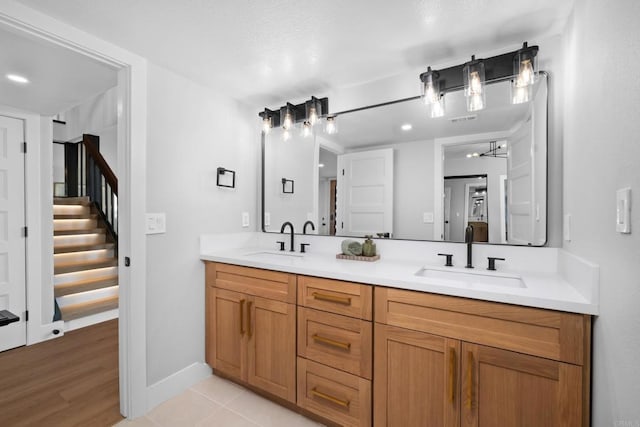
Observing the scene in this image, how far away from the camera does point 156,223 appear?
5.94 ft

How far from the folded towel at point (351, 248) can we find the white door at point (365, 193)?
0.52 feet

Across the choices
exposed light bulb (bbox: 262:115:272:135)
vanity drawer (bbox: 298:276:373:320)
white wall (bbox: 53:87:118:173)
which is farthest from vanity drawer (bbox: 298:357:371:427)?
white wall (bbox: 53:87:118:173)

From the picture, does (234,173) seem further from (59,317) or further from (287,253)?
(59,317)

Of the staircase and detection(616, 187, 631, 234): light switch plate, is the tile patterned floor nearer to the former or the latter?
detection(616, 187, 631, 234): light switch plate

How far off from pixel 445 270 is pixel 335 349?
2.50 ft

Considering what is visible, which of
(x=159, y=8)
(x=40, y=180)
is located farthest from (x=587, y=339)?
(x=40, y=180)

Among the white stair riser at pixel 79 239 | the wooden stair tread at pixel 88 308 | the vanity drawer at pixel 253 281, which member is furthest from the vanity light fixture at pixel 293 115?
the white stair riser at pixel 79 239

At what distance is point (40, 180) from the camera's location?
8.82 feet

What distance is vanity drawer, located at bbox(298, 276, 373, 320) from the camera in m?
1.42

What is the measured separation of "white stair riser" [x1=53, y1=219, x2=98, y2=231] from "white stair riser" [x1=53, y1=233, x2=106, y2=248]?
269 mm

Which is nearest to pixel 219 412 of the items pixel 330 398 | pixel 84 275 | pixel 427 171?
pixel 330 398

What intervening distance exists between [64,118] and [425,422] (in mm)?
6062

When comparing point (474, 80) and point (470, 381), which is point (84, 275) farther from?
point (474, 80)

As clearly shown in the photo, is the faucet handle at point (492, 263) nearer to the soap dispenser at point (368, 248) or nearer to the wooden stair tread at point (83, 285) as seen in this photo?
the soap dispenser at point (368, 248)
